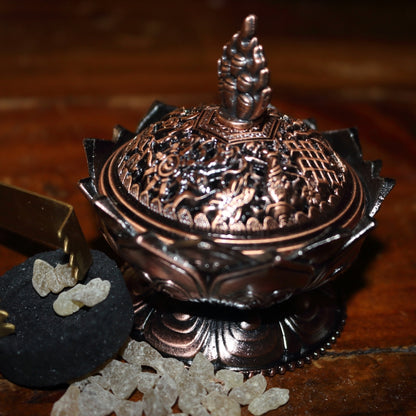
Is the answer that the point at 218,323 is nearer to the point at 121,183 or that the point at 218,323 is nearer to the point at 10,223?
the point at 121,183

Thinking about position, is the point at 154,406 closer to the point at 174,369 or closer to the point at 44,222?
the point at 174,369

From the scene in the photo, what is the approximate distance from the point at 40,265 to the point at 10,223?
6.2 inches

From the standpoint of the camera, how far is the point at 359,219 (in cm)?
96

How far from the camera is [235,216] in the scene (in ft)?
2.86

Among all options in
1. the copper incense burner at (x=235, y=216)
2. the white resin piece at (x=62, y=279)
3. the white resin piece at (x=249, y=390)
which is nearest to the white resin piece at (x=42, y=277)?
the white resin piece at (x=62, y=279)

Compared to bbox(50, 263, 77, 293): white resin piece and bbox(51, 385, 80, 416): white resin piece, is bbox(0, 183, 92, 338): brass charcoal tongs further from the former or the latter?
bbox(51, 385, 80, 416): white resin piece

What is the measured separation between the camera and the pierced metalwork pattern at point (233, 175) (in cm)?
88

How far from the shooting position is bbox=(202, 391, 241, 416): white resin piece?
3.03 ft

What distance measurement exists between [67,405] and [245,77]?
58cm

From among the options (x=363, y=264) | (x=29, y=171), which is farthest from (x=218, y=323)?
(x=29, y=171)

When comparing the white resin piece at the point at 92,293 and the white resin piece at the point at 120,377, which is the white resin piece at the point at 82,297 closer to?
the white resin piece at the point at 92,293

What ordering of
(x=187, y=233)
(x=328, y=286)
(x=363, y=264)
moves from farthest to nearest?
(x=363, y=264), (x=328, y=286), (x=187, y=233)

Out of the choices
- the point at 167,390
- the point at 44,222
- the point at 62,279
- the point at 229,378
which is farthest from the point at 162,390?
the point at 44,222

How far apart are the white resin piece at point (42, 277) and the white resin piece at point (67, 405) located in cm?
17
